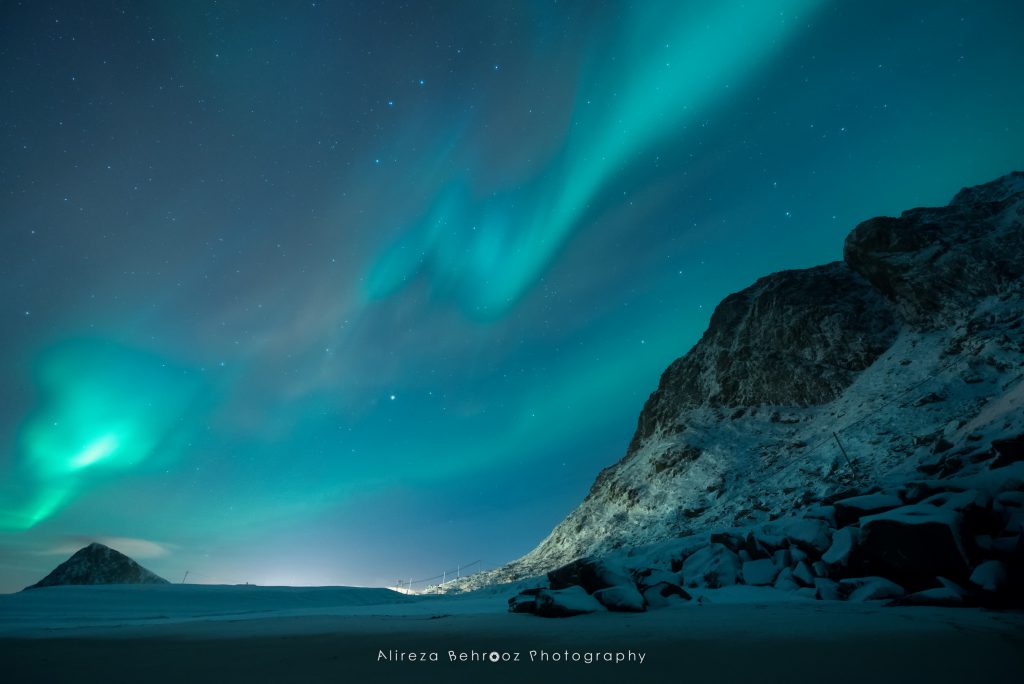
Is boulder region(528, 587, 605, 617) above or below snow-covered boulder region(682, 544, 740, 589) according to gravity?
above

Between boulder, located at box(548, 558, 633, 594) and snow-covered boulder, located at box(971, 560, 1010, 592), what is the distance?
5.03 meters

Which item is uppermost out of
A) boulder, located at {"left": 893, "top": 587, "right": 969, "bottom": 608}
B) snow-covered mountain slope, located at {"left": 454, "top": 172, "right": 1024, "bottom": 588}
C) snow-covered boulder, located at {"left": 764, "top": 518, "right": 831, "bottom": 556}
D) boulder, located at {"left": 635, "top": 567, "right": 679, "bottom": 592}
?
snow-covered mountain slope, located at {"left": 454, "top": 172, "right": 1024, "bottom": 588}

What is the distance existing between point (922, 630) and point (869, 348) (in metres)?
43.7

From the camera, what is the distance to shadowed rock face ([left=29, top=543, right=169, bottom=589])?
88000mm

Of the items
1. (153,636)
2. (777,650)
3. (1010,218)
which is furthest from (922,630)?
(1010,218)

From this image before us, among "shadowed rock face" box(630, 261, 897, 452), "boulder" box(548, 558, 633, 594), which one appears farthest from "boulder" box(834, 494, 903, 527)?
"shadowed rock face" box(630, 261, 897, 452)

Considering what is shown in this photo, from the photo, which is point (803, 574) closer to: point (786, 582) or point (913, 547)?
point (786, 582)

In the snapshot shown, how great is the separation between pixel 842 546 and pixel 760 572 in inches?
76.4

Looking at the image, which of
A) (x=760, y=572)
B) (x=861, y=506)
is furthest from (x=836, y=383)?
(x=760, y=572)

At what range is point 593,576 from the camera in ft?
28.6

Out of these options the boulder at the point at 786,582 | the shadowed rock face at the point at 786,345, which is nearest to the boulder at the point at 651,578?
the boulder at the point at 786,582

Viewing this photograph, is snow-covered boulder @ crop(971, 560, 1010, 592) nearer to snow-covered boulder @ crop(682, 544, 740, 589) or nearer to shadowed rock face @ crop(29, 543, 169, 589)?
snow-covered boulder @ crop(682, 544, 740, 589)

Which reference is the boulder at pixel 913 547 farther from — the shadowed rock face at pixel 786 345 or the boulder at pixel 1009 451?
the shadowed rock face at pixel 786 345

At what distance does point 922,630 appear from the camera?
166 inches
